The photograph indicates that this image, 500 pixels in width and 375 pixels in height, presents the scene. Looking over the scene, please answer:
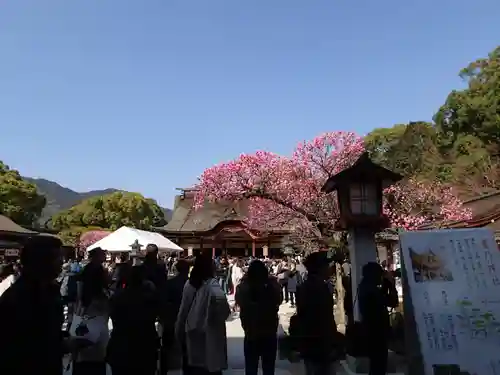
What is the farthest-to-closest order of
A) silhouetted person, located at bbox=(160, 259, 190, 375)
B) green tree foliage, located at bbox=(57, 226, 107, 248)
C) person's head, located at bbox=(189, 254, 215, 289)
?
green tree foliage, located at bbox=(57, 226, 107, 248)
silhouetted person, located at bbox=(160, 259, 190, 375)
person's head, located at bbox=(189, 254, 215, 289)

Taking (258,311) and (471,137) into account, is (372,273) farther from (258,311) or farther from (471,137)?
(471,137)

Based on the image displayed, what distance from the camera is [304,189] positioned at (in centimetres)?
1417

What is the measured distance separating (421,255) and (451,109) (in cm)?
2690

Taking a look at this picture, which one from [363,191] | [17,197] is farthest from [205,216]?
[363,191]

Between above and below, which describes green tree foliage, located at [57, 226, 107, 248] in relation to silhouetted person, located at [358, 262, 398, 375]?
above

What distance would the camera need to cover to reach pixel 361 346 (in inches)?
187

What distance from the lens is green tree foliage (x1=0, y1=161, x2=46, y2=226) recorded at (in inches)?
1355

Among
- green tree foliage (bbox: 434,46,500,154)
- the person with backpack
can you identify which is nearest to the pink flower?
green tree foliage (bbox: 434,46,500,154)

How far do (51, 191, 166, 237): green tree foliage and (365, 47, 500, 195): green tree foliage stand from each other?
94.1 ft

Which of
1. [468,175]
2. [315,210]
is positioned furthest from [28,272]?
[468,175]

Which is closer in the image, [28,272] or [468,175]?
[28,272]

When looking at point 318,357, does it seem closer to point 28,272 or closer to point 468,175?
point 28,272

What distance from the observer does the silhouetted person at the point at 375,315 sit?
4.52 m

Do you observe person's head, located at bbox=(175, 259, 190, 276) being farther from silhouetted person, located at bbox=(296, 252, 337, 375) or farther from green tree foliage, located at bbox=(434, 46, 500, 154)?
green tree foliage, located at bbox=(434, 46, 500, 154)
